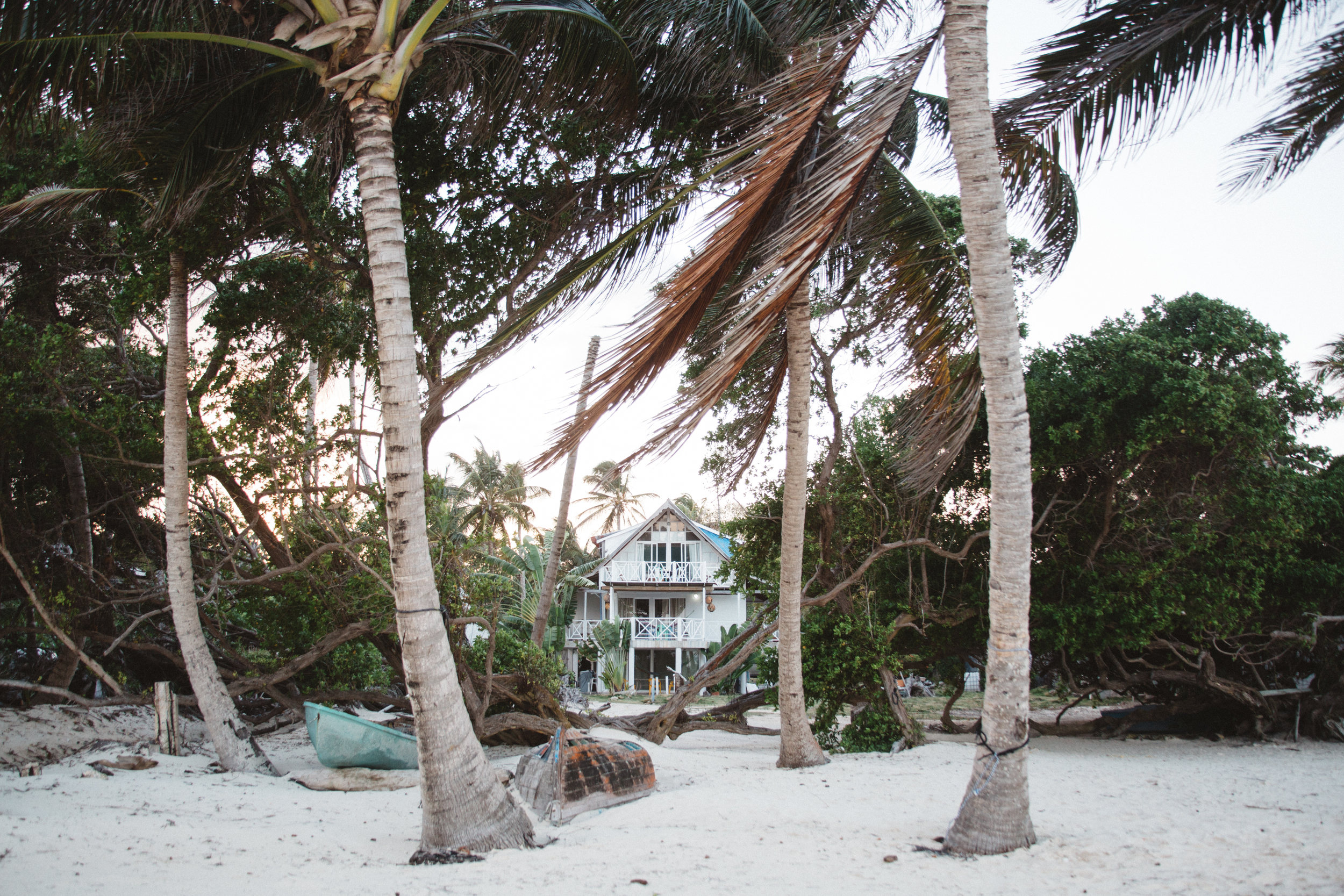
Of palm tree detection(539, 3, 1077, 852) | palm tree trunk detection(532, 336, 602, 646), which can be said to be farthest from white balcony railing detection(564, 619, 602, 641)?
palm tree detection(539, 3, 1077, 852)

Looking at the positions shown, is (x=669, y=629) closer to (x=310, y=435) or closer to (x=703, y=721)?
(x=703, y=721)

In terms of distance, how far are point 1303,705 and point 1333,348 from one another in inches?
527

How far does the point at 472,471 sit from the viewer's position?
1395 inches

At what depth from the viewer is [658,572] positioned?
29234 mm

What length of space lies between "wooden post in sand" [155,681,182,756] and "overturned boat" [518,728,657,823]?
169 inches

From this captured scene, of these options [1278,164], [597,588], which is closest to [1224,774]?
[1278,164]

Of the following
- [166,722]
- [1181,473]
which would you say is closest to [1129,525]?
[1181,473]

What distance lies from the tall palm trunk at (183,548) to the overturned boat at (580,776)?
3.40 m

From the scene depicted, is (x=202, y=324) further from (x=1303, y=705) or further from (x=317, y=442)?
(x=1303, y=705)

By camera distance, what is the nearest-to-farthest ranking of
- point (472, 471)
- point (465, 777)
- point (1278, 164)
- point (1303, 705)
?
1. point (465, 777)
2. point (1278, 164)
3. point (1303, 705)
4. point (472, 471)

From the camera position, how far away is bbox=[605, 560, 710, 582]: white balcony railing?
2922 cm

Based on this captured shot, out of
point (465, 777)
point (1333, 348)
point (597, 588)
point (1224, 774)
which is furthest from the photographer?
point (597, 588)

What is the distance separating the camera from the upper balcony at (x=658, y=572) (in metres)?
29.2

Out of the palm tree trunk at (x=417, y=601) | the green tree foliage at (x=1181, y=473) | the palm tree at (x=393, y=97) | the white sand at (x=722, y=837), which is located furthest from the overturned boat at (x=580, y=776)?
the green tree foliage at (x=1181, y=473)
